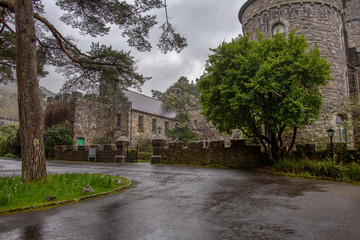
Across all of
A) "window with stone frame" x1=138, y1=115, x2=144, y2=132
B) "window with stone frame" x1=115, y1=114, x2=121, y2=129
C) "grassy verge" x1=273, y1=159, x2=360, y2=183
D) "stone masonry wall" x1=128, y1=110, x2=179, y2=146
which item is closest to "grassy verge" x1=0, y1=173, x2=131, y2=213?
"grassy verge" x1=273, y1=159, x2=360, y2=183

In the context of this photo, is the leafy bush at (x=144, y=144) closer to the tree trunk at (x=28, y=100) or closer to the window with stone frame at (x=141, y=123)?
the window with stone frame at (x=141, y=123)

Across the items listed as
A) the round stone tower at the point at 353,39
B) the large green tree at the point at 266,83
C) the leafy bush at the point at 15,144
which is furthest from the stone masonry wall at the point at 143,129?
the round stone tower at the point at 353,39

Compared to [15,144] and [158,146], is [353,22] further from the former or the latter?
[15,144]

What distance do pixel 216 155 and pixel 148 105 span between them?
21.1m

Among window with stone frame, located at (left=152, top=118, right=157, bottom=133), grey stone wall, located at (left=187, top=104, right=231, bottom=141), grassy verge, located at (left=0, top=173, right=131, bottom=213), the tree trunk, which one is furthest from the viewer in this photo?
grey stone wall, located at (left=187, top=104, right=231, bottom=141)

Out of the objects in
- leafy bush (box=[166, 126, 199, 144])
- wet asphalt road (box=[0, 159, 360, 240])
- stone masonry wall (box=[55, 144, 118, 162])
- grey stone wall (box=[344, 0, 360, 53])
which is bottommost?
wet asphalt road (box=[0, 159, 360, 240])

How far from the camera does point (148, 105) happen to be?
34.2m

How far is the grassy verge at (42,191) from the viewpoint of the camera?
4985 mm

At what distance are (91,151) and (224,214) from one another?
1675cm

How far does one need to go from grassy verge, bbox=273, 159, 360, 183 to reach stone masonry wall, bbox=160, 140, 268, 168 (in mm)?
2782

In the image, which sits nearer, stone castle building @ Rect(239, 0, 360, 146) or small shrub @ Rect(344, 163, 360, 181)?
small shrub @ Rect(344, 163, 360, 181)

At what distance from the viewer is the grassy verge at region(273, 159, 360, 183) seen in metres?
8.84

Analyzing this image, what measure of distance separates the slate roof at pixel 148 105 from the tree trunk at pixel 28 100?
22544mm

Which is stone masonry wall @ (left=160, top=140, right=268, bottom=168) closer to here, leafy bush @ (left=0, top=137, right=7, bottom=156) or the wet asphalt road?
the wet asphalt road
